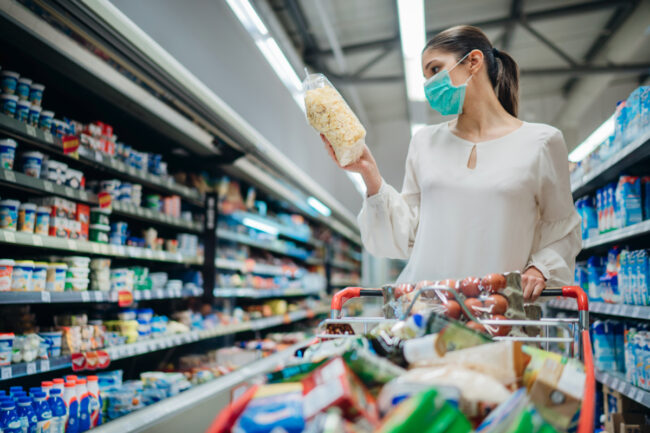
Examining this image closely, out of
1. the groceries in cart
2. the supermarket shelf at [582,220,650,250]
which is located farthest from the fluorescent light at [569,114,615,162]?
the groceries in cart

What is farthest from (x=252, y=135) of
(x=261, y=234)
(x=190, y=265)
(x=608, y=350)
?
(x=608, y=350)

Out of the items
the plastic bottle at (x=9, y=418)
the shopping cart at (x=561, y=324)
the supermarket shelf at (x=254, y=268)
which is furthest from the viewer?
the supermarket shelf at (x=254, y=268)

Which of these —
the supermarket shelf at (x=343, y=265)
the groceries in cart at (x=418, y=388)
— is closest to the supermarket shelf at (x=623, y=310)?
the groceries in cart at (x=418, y=388)

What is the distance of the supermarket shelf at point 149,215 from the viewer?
3.27 meters

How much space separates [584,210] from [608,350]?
3.72 feet

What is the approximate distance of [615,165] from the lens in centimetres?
303

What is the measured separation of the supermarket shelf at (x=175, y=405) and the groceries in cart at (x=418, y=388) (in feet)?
4.37

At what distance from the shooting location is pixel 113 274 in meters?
3.23

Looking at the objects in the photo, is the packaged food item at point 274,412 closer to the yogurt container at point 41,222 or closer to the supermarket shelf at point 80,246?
the supermarket shelf at point 80,246

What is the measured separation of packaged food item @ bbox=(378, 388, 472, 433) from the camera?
66cm

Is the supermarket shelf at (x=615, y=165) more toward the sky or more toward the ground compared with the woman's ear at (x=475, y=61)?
more toward the ground

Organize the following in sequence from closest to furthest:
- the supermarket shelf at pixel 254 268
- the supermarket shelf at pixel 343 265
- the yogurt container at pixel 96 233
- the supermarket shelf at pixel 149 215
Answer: the yogurt container at pixel 96 233, the supermarket shelf at pixel 149 215, the supermarket shelf at pixel 254 268, the supermarket shelf at pixel 343 265

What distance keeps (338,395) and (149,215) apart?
3145 millimetres

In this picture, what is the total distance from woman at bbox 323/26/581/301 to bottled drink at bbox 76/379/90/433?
1913 millimetres
